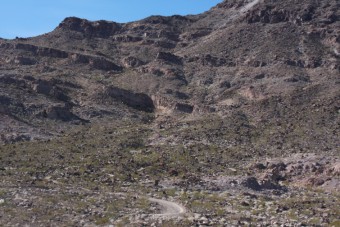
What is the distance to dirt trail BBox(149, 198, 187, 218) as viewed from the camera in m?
26.8

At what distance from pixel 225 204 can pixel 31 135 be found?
2949 cm

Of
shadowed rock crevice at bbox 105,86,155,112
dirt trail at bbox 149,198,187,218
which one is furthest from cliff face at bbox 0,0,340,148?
dirt trail at bbox 149,198,187,218

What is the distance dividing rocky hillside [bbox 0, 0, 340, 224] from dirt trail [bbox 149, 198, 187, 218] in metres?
5.56

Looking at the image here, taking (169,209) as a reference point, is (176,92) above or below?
above

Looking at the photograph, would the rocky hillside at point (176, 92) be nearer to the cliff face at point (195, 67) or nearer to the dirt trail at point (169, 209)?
the cliff face at point (195, 67)

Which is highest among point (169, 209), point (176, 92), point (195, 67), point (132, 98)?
point (195, 67)

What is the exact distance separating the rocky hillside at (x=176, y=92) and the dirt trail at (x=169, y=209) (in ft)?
18.3

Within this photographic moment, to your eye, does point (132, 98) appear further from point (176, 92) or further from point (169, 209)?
point (169, 209)

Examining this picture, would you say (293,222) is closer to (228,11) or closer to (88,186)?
(88,186)

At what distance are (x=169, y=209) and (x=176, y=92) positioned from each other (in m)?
47.3

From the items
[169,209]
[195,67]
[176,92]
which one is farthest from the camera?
[195,67]

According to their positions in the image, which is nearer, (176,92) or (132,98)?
(132,98)

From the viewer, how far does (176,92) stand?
75438mm

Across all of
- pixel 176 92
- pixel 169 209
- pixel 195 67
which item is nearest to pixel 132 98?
pixel 176 92
